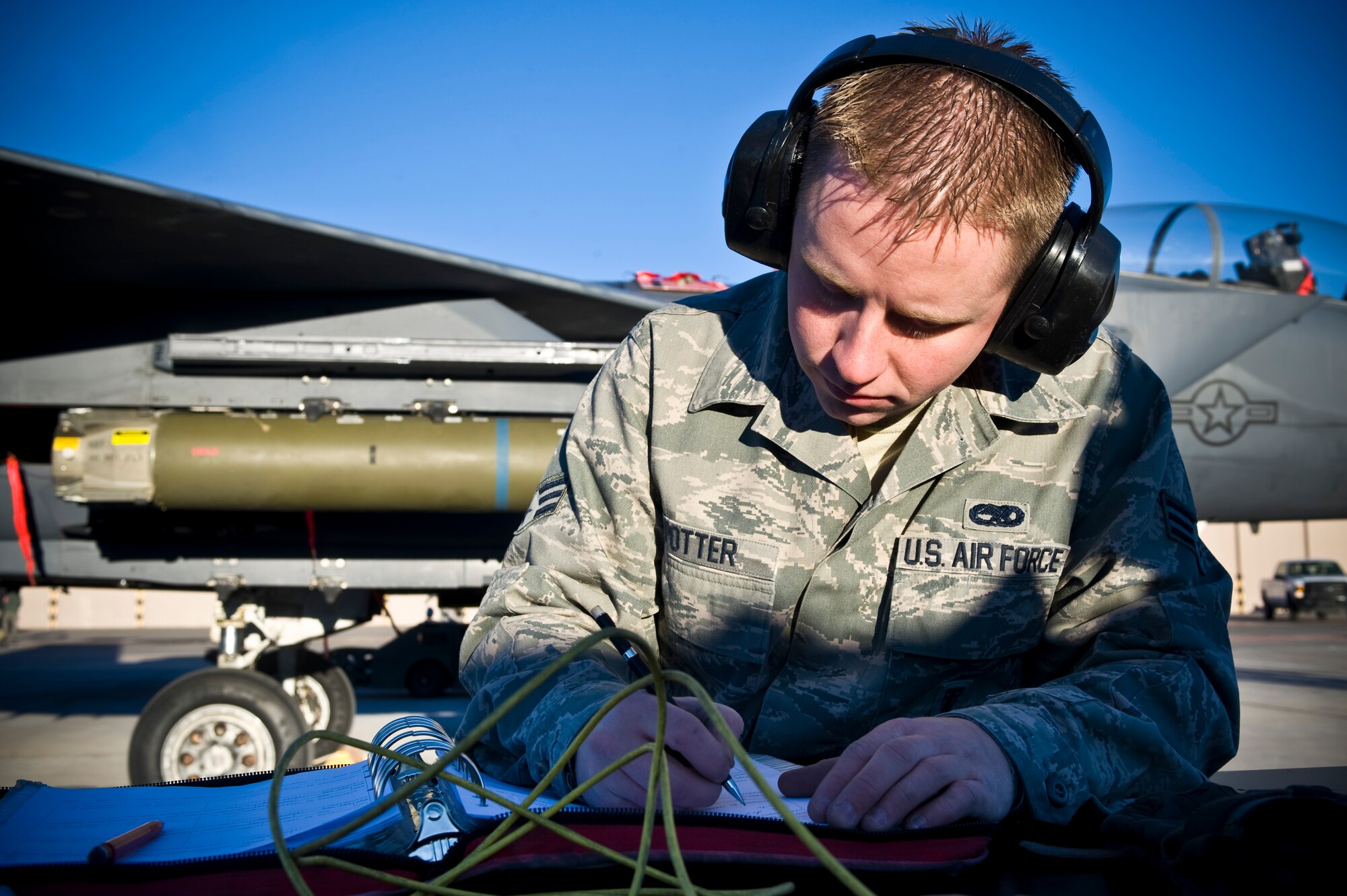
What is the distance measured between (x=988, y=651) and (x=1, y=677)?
12.2m

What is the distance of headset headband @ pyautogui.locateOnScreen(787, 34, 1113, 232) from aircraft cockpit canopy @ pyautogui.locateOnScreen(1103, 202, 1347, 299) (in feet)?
14.6

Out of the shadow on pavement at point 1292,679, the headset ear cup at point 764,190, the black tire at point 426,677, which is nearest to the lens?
the headset ear cup at point 764,190

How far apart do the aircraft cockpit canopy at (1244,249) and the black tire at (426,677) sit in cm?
563

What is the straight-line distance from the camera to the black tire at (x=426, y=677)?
7.37 meters

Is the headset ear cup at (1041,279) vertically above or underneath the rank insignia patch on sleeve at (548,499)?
above

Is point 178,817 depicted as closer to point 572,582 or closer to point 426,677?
point 572,582

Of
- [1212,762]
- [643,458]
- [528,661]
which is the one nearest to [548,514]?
[643,458]

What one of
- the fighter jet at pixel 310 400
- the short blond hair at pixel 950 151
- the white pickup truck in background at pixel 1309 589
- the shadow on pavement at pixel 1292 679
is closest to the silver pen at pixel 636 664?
the short blond hair at pixel 950 151

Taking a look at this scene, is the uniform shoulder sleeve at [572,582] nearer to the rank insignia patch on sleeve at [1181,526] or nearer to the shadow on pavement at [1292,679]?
the rank insignia patch on sleeve at [1181,526]

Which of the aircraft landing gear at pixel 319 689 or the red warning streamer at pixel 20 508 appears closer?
the red warning streamer at pixel 20 508

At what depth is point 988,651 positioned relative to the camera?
1.35 metres

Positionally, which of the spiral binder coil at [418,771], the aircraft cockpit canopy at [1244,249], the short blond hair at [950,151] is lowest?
the spiral binder coil at [418,771]

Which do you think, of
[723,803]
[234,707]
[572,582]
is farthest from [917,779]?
[234,707]

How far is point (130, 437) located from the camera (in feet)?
13.7
